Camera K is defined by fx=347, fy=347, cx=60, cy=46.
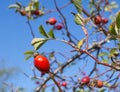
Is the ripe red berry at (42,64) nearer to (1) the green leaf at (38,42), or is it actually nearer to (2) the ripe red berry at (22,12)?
(1) the green leaf at (38,42)

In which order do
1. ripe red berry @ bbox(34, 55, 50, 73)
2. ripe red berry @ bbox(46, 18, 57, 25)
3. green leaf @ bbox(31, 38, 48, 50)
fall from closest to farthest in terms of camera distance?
ripe red berry @ bbox(34, 55, 50, 73)
green leaf @ bbox(31, 38, 48, 50)
ripe red berry @ bbox(46, 18, 57, 25)

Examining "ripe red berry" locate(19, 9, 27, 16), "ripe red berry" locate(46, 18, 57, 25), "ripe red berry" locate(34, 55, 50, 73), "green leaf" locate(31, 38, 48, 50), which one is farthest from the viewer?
"ripe red berry" locate(46, 18, 57, 25)

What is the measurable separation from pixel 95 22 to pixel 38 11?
1255 millimetres

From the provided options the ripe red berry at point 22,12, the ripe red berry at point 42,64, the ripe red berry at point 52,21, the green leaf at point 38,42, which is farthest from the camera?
the ripe red berry at point 52,21

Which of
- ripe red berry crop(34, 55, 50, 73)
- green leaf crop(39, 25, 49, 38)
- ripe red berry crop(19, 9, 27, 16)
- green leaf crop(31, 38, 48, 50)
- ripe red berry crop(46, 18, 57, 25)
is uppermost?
ripe red berry crop(19, 9, 27, 16)

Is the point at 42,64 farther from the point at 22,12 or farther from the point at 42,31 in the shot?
the point at 22,12

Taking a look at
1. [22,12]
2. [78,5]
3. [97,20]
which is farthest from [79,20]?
[22,12]

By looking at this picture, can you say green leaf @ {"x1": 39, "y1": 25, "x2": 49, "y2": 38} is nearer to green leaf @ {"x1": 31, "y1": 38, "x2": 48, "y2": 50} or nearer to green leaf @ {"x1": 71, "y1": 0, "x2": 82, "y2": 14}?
green leaf @ {"x1": 31, "y1": 38, "x2": 48, "y2": 50}

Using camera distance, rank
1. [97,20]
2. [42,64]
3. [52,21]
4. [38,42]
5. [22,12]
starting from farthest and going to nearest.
Answer: [52,21] → [22,12] → [97,20] → [38,42] → [42,64]

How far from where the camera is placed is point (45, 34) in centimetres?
142

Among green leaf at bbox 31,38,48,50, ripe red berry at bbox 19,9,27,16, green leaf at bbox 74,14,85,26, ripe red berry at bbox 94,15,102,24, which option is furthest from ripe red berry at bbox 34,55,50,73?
ripe red berry at bbox 19,9,27,16

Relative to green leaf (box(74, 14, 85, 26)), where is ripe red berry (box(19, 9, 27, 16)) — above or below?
above

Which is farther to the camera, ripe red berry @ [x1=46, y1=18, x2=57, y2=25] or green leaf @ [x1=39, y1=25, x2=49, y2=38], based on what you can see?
ripe red berry @ [x1=46, y1=18, x2=57, y2=25]

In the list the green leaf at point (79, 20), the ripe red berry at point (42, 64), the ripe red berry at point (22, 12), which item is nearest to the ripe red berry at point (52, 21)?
the ripe red berry at point (22, 12)
